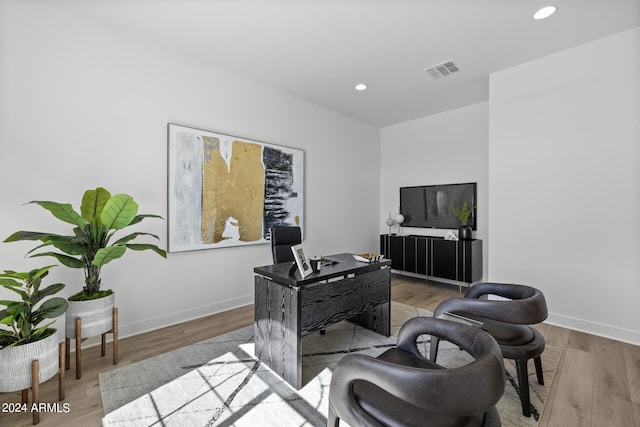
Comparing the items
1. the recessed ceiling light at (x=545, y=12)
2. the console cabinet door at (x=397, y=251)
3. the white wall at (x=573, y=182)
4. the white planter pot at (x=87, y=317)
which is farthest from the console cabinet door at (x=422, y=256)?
the white planter pot at (x=87, y=317)

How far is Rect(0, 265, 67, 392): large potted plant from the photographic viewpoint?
158cm

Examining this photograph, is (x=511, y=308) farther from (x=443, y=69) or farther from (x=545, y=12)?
(x=443, y=69)

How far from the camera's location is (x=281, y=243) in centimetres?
294

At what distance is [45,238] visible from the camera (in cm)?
186

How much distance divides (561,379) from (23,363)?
11.6 feet

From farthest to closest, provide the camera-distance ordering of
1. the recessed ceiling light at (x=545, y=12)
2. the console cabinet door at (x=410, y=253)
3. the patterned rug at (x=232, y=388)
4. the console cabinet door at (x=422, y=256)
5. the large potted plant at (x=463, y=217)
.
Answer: the console cabinet door at (x=410, y=253)
the console cabinet door at (x=422, y=256)
the large potted plant at (x=463, y=217)
the recessed ceiling light at (x=545, y=12)
the patterned rug at (x=232, y=388)

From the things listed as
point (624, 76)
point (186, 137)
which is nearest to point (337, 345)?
point (186, 137)

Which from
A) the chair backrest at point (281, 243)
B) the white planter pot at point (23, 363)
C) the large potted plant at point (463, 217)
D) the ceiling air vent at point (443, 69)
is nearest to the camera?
the white planter pot at point (23, 363)

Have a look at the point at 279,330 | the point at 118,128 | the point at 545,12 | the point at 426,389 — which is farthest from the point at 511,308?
the point at 118,128

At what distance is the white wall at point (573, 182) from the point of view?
271 cm

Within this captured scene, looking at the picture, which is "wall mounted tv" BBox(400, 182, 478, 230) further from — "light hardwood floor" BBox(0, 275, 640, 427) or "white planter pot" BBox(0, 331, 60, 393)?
"white planter pot" BBox(0, 331, 60, 393)

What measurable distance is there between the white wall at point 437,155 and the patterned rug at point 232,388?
2.67 m

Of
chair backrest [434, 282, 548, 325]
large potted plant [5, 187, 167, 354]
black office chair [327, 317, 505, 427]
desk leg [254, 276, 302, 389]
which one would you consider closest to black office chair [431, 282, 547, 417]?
chair backrest [434, 282, 548, 325]

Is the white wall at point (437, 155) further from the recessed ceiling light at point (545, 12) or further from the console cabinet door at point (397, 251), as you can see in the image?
the recessed ceiling light at point (545, 12)
